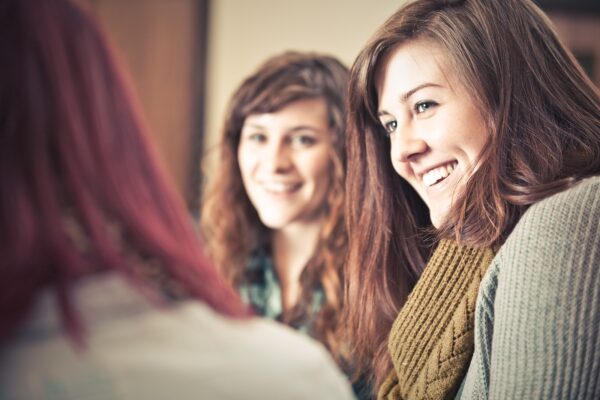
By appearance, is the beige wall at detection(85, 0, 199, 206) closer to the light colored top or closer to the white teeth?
the white teeth

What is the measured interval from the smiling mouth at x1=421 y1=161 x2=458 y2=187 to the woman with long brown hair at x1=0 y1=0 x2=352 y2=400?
0.44 metres

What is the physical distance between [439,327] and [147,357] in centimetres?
51

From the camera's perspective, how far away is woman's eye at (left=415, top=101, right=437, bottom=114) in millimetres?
879

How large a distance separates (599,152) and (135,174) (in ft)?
2.03

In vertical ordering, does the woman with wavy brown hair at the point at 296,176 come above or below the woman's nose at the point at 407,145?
below

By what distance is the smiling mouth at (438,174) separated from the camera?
0.89 m

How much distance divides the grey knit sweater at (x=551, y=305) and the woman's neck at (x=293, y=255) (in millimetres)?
632

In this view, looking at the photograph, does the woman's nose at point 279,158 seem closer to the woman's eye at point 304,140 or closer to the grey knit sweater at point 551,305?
the woman's eye at point 304,140

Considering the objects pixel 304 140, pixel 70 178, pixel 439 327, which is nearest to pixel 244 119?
pixel 304 140

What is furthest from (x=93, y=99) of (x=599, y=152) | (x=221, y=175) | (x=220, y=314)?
(x=221, y=175)

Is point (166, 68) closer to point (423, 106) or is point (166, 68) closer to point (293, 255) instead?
point (293, 255)

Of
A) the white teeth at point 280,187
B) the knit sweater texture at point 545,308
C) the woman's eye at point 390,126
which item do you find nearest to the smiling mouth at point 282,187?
the white teeth at point 280,187

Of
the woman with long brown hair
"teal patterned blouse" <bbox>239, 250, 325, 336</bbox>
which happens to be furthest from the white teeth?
the woman with long brown hair

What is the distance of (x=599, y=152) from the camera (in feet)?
2.68
